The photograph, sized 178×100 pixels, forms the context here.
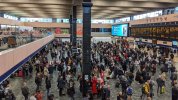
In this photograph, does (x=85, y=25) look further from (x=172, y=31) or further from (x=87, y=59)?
(x=172, y=31)

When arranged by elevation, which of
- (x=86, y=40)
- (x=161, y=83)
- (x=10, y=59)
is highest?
(x=86, y=40)

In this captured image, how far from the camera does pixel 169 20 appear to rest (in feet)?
109

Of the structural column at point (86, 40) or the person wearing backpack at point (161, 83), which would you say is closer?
the person wearing backpack at point (161, 83)

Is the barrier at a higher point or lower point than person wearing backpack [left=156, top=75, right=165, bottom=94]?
higher

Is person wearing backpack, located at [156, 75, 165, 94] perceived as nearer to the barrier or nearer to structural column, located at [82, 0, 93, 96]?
structural column, located at [82, 0, 93, 96]

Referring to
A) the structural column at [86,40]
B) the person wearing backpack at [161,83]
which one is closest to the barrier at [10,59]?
the structural column at [86,40]

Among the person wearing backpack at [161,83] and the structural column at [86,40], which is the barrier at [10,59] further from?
the person wearing backpack at [161,83]

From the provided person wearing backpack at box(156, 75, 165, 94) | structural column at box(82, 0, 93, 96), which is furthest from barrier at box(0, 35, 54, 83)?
person wearing backpack at box(156, 75, 165, 94)

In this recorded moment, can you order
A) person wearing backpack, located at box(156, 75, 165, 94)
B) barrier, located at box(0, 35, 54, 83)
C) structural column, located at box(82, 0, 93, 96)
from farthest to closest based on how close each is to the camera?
structural column, located at box(82, 0, 93, 96), person wearing backpack, located at box(156, 75, 165, 94), barrier, located at box(0, 35, 54, 83)

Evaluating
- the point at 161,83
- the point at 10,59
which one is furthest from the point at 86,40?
the point at 10,59

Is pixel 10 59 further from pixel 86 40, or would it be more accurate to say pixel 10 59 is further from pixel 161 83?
pixel 161 83

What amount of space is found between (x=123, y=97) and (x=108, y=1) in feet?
75.1

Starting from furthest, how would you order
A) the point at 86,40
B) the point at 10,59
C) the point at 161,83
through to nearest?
the point at 86,40 < the point at 161,83 < the point at 10,59

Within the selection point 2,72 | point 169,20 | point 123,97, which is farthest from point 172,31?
point 2,72
